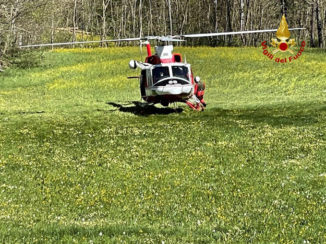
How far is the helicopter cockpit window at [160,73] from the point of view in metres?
28.4

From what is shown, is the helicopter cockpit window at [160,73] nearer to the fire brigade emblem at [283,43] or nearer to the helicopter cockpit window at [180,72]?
the helicopter cockpit window at [180,72]

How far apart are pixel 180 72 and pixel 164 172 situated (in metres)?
13.7

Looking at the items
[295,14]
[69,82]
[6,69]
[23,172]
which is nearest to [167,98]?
[23,172]

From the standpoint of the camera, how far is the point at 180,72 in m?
28.6

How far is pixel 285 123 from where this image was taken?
26.5 m

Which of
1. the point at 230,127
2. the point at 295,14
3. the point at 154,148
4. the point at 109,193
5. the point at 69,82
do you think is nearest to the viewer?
the point at 109,193

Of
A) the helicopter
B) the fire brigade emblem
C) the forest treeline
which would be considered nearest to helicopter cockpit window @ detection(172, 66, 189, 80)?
the helicopter

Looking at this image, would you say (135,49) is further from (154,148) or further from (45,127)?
(154,148)

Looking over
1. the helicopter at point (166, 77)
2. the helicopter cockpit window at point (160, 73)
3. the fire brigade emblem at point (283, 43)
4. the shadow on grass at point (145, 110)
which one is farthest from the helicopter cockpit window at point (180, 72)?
the fire brigade emblem at point (283, 43)

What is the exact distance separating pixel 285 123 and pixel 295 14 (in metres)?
91.4

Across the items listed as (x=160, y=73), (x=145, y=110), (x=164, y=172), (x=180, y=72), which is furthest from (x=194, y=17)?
(x=164, y=172)

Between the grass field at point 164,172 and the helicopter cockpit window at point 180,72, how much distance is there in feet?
10.4

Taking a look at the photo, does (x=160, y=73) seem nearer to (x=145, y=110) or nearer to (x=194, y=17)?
(x=145, y=110)

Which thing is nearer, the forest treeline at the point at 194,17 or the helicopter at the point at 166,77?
the helicopter at the point at 166,77
